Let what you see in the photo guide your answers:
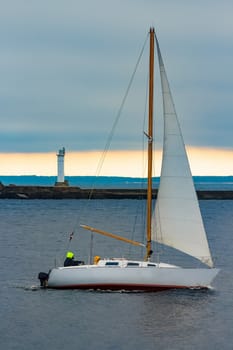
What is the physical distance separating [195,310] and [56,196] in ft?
433

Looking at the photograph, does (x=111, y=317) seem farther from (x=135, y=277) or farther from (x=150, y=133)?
(x=150, y=133)

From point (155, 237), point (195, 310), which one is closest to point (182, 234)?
point (155, 237)

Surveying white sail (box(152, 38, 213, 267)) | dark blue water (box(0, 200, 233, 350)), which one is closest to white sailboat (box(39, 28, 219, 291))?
white sail (box(152, 38, 213, 267))

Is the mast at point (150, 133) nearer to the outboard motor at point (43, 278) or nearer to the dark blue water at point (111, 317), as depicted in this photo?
the dark blue water at point (111, 317)

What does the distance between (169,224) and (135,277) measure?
8.57 ft

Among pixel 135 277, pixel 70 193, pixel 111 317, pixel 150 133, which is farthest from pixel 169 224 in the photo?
pixel 70 193

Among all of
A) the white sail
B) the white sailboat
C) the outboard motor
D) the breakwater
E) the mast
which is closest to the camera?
the white sailboat

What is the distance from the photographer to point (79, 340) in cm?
2727

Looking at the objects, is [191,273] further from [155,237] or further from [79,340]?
[79,340]

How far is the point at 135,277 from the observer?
3378cm

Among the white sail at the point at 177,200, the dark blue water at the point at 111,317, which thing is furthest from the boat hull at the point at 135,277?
the white sail at the point at 177,200

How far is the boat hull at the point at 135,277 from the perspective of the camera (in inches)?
1326

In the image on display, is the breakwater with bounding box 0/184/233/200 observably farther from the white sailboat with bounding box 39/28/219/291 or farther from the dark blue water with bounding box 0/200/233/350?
the white sailboat with bounding box 39/28/219/291

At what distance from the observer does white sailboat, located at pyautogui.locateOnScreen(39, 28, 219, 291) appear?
3406 centimetres
